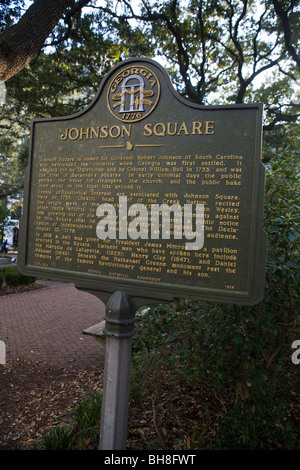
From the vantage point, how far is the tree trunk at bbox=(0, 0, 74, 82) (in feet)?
20.0

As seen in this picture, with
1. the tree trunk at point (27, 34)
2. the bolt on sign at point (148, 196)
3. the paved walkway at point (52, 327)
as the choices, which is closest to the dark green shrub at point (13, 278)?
the paved walkway at point (52, 327)

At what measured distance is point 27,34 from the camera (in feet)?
20.6

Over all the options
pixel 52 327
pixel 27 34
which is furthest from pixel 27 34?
pixel 52 327

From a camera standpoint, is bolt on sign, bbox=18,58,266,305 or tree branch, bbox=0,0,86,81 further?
tree branch, bbox=0,0,86,81

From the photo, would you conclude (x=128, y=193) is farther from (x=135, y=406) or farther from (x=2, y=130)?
(x=2, y=130)

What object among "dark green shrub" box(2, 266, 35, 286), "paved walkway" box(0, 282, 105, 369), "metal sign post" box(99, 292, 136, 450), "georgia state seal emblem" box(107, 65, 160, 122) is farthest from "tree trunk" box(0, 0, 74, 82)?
"dark green shrub" box(2, 266, 35, 286)

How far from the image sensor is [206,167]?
8.10 feet

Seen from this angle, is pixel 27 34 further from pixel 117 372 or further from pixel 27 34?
pixel 117 372

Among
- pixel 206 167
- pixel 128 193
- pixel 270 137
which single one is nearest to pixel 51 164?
pixel 128 193

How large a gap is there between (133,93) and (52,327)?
5.96 metres

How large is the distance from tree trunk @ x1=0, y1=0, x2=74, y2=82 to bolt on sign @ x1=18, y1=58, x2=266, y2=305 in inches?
167

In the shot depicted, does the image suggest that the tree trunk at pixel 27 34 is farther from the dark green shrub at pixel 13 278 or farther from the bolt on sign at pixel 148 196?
the dark green shrub at pixel 13 278

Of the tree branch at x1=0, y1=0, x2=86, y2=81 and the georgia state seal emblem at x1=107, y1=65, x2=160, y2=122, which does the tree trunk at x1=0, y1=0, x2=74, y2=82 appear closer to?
the tree branch at x1=0, y1=0, x2=86, y2=81

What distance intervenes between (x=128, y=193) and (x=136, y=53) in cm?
997
